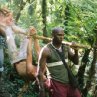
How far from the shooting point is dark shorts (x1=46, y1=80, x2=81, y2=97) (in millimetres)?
5680

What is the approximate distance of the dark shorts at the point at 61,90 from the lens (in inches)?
224

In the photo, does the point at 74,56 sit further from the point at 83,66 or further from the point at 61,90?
the point at 83,66

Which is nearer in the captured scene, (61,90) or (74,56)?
(61,90)

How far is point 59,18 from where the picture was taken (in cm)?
1122

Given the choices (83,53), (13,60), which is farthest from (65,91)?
(83,53)

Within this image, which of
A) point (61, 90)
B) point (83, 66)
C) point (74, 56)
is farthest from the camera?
point (83, 66)

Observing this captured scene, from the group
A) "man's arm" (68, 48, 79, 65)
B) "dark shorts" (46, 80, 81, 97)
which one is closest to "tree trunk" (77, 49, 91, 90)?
"man's arm" (68, 48, 79, 65)

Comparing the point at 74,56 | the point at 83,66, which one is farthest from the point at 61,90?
the point at 83,66

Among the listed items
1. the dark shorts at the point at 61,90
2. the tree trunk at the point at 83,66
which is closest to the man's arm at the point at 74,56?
the dark shorts at the point at 61,90

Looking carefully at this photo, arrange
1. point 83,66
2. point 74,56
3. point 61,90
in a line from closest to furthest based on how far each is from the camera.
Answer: point 61,90
point 74,56
point 83,66

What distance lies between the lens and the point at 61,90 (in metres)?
5.68

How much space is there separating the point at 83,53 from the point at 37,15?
3.16m

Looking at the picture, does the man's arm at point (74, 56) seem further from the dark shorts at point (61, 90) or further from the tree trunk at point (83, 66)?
the tree trunk at point (83, 66)

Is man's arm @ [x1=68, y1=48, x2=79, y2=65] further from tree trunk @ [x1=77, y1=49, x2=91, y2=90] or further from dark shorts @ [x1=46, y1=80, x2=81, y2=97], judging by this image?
tree trunk @ [x1=77, y1=49, x2=91, y2=90]
